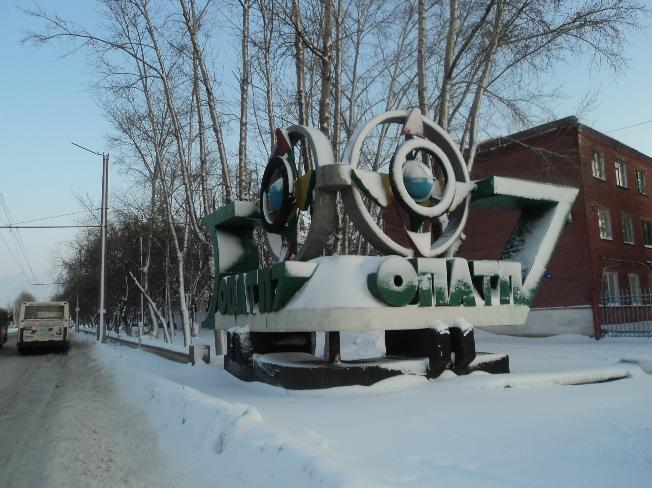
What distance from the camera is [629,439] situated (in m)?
4.71

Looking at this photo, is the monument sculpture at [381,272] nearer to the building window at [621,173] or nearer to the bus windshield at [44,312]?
the bus windshield at [44,312]

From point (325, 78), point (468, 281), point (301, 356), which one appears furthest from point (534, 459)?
point (325, 78)

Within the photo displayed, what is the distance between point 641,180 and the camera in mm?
26891

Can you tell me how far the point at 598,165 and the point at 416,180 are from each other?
18358 millimetres

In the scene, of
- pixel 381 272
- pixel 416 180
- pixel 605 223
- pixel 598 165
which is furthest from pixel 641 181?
pixel 381 272

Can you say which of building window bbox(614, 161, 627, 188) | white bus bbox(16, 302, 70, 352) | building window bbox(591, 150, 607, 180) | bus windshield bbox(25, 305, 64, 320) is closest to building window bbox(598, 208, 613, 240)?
building window bbox(591, 150, 607, 180)

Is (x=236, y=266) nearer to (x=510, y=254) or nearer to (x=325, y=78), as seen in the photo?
(x=325, y=78)

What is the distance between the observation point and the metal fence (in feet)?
62.2

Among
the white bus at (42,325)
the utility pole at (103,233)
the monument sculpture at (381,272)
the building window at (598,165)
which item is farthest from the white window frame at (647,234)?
the white bus at (42,325)

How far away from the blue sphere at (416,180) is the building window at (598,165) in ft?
57.5

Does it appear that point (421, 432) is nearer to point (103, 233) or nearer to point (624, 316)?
point (624, 316)

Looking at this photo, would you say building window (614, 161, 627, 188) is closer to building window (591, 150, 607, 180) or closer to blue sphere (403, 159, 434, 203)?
building window (591, 150, 607, 180)

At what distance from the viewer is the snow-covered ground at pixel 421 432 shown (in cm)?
385

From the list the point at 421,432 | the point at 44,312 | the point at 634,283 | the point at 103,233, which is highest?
the point at 103,233
